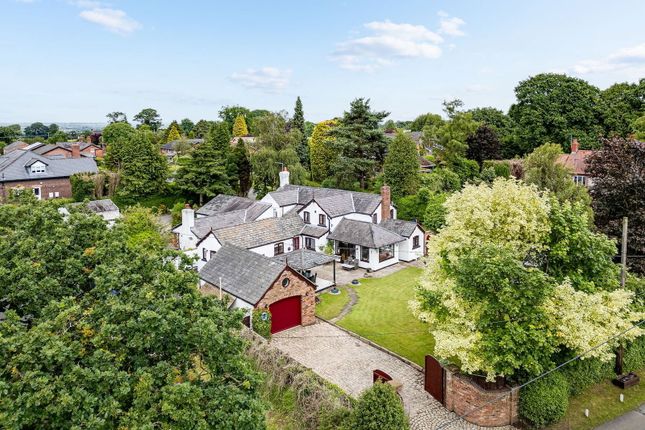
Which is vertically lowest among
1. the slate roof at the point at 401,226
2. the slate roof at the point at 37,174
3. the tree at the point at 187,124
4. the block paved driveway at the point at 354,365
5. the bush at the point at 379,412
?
the block paved driveway at the point at 354,365

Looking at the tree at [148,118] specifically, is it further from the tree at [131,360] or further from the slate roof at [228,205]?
the tree at [131,360]

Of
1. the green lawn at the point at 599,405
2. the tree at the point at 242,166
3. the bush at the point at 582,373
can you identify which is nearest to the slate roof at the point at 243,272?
the bush at the point at 582,373

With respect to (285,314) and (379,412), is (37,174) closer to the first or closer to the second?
(285,314)

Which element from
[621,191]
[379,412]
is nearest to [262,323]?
[379,412]

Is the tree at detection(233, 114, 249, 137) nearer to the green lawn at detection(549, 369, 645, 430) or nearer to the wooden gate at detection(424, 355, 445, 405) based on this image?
the wooden gate at detection(424, 355, 445, 405)

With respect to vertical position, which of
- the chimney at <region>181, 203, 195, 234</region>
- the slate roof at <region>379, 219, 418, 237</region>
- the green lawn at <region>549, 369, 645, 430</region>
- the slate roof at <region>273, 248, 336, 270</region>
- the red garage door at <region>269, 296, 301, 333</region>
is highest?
the chimney at <region>181, 203, 195, 234</region>

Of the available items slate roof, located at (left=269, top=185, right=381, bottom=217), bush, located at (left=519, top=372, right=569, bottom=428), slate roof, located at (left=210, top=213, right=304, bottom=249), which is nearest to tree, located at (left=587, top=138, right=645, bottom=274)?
bush, located at (left=519, top=372, right=569, bottom=428)
